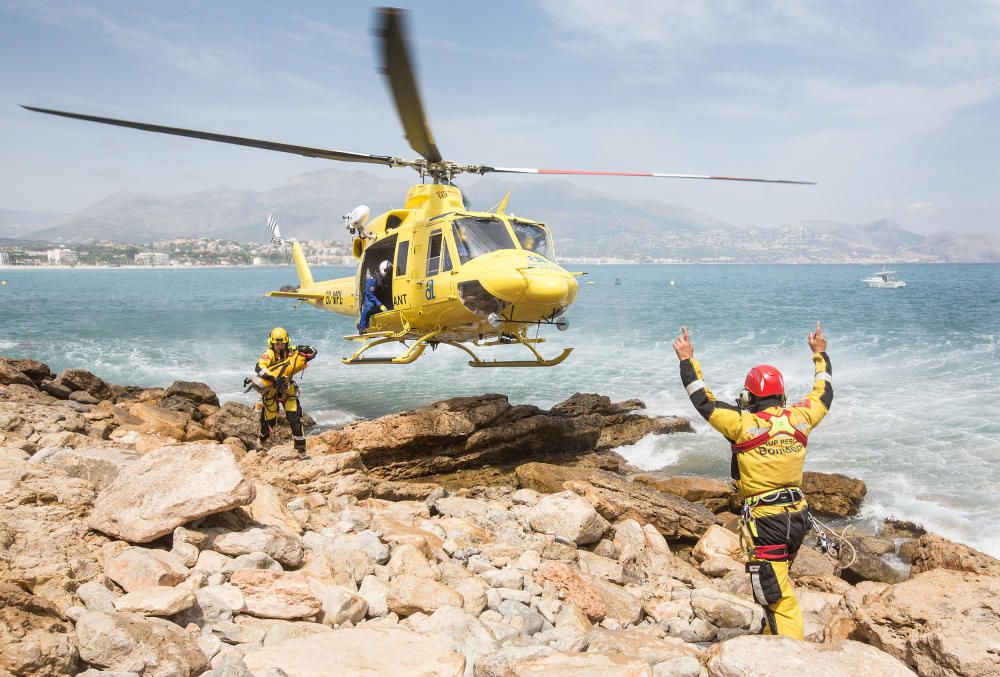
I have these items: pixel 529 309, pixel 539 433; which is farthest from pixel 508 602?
pixel 539 433

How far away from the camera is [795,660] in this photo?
350cm

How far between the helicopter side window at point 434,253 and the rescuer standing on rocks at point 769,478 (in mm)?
5724

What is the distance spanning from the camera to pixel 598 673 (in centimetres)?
359

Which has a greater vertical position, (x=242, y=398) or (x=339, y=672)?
(x=339, y=672)

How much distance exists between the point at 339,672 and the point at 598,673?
1373 mm

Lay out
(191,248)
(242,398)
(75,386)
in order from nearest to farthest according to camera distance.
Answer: (75,386)
(242,398)
(191,248)

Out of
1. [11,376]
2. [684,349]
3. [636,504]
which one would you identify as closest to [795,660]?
[684,349]

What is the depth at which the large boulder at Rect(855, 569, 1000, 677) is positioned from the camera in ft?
12.2

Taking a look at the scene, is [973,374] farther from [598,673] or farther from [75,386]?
[75,386]

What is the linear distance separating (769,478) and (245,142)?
6.95 m

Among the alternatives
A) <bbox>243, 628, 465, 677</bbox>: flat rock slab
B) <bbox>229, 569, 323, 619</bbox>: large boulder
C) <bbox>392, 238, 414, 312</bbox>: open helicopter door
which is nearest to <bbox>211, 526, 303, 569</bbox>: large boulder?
<bbox>229, 569, 323, 619</bbox>: large boulder

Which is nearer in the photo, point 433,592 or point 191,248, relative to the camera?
point 433,592

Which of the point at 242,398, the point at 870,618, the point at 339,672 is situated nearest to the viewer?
the point at 339,672

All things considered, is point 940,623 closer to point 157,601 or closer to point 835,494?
point 157,601
